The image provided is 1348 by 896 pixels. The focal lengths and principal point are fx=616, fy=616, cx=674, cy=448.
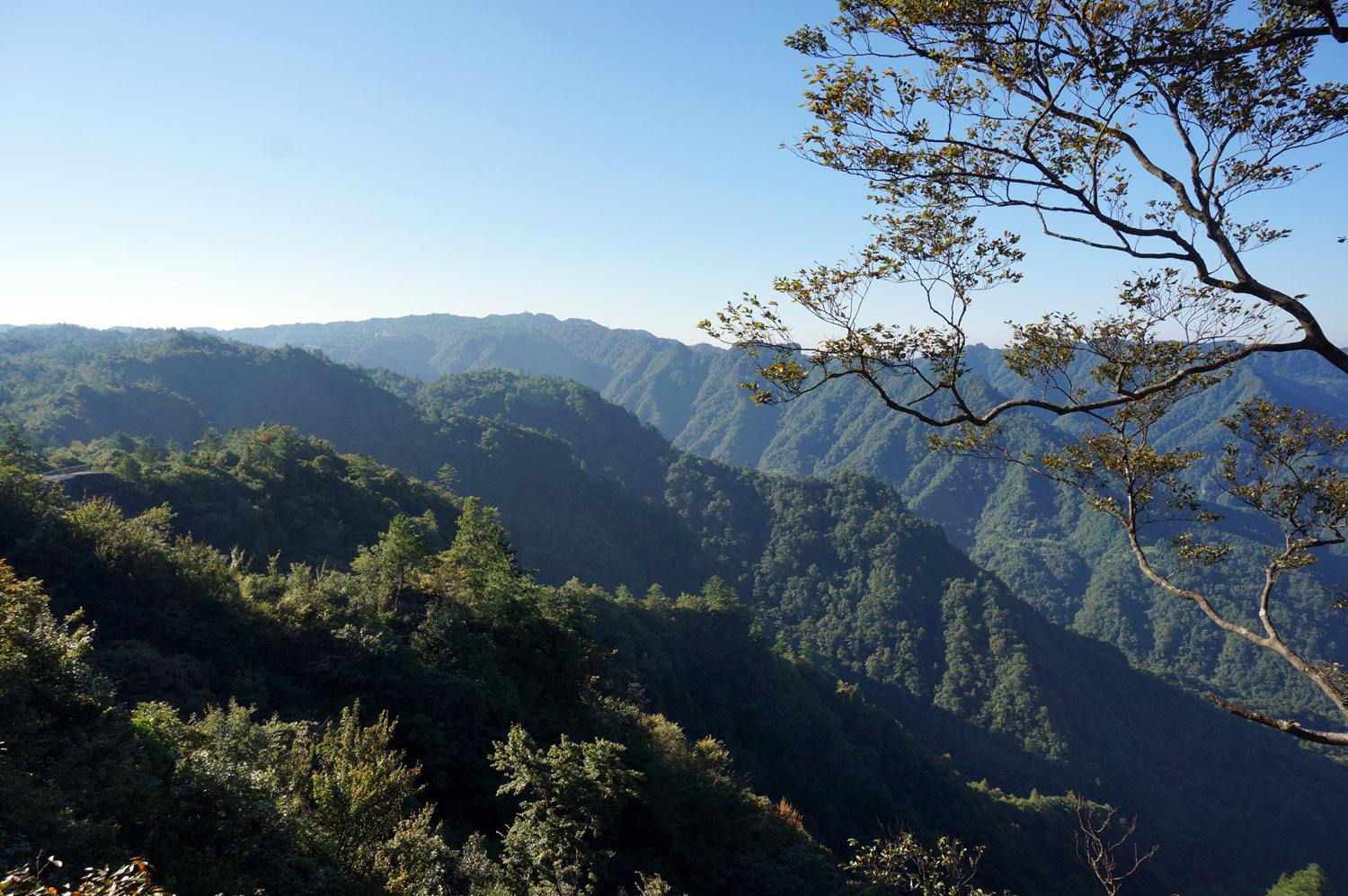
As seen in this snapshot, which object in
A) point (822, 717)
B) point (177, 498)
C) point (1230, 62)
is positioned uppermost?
point (1230, 62)

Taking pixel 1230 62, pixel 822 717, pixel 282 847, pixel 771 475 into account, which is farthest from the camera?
pixel 771 475

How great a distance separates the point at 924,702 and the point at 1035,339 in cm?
9908

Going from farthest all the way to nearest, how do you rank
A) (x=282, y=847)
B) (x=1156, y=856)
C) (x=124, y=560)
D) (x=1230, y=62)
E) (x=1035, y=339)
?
(x=1156, y=856)
(x=124, y=560)
(x=1035, y=339)
(x=282, y=847)
(x=1230, y=62)

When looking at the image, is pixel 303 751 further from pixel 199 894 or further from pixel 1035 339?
pixel 1035 339

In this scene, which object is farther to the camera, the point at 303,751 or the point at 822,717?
the point at 822,717

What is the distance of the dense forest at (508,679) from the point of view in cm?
1104

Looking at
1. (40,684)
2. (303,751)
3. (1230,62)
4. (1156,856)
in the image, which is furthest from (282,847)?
(1156,856)

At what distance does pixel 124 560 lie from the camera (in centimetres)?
2053

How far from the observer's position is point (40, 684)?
10.6 m

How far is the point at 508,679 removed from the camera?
72.5 ft

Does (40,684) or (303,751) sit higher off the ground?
(40,684)

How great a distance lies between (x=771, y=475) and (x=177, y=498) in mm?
121018

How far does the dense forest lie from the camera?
11039mm

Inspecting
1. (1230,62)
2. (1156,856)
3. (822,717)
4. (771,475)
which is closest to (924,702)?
(1156,856)
